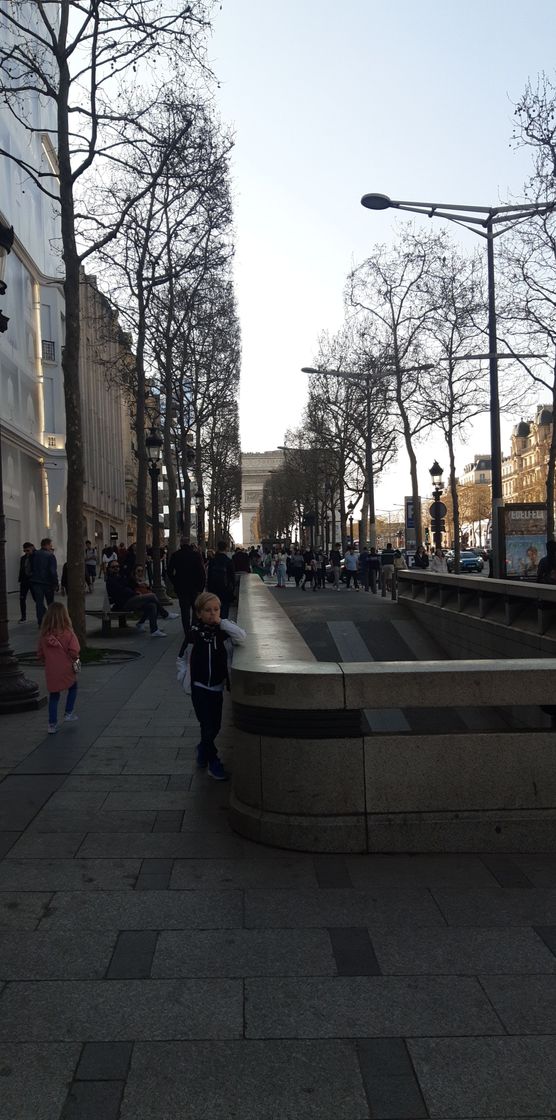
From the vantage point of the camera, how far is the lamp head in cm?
2288

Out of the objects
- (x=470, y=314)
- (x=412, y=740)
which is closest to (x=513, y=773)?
(x=412, y=740)

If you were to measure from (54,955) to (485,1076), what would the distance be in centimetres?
186

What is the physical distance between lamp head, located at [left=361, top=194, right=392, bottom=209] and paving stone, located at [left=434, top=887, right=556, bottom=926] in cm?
1991

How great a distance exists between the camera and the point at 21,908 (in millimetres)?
4848

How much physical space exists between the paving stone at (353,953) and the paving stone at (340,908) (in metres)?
0.11

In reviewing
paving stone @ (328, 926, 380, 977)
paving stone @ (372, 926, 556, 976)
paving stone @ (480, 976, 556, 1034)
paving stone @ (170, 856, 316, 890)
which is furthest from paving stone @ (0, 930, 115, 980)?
paving stone @ (480, 976, 556, 1034)

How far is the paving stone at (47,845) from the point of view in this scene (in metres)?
5.72

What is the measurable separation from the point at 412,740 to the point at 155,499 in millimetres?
21687

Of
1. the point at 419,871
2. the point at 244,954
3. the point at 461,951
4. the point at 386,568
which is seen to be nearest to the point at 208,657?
the point at 419,871

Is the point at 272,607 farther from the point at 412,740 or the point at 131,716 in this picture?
the point at 412,740

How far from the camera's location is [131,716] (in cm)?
1011

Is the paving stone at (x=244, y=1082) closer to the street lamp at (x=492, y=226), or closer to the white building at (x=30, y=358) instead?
the street lamp at (x=492, y=226)

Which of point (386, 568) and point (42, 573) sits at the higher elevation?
point (42, 573)

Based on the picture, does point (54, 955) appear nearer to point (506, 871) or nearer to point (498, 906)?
point (498, 906)
